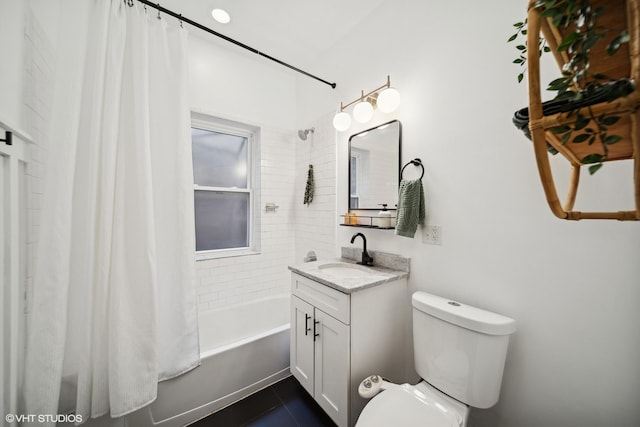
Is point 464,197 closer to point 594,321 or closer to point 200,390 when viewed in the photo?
point 594,321

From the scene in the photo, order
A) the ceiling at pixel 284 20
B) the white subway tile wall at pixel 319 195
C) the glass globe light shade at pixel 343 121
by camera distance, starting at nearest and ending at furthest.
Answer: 1. the ceiling at pixel 284 20
2. the glass globe light shade at pixel 343 121
3. the white subway tile wall at pixel 319 195

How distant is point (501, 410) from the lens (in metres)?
1.11

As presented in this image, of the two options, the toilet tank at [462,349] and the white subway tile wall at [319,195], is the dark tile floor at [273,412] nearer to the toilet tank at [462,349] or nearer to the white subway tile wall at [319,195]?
the toilet tank at [462,349]

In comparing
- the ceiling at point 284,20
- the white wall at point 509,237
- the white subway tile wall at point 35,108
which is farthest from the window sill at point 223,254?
the ceiling at point 284,20

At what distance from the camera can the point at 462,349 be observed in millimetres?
1010

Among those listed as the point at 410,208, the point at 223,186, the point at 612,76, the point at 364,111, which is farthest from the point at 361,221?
the point at 223,186

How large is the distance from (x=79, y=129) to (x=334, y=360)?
1.82 meters

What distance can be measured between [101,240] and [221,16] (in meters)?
1.84

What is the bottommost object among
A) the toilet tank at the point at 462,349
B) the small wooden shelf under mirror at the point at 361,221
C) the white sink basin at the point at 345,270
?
the toilet tank at the point at 462,349

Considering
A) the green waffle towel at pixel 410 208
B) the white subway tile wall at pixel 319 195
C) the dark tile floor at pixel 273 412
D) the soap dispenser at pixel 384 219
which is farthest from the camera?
the white subway tile wall at pixel 319 195

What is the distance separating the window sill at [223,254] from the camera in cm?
226

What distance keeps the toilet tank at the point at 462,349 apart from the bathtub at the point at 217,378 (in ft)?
3.56

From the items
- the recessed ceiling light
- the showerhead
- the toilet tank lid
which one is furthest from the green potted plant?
the recessed ceiling light

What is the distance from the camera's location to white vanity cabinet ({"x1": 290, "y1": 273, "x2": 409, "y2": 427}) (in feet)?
4.03
